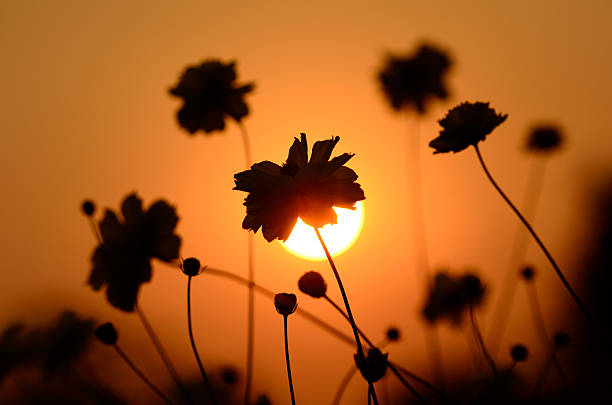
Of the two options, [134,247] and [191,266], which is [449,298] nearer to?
[134,247]

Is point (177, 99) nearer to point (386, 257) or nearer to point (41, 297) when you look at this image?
point (41, 297)

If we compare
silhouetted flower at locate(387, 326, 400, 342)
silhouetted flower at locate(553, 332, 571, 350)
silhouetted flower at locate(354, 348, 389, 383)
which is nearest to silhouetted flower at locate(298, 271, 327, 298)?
silhouetted flower at locate(354, 348, 389, 383)

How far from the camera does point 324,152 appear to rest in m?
1.19

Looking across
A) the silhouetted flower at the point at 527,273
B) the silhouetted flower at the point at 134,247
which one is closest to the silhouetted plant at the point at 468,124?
the silhouetted flower at the point at 527,273

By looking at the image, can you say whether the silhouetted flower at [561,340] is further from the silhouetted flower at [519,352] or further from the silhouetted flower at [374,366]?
the silhouetted flower at [374,366]

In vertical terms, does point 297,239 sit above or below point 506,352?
above

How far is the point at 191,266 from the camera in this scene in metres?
1.12

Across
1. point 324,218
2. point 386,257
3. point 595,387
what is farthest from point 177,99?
point 595,387

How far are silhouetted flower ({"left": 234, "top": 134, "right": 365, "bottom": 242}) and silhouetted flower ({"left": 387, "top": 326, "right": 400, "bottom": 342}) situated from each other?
1.51ft

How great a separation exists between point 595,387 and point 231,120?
149 cm

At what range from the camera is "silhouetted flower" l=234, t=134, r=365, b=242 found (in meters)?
1.16

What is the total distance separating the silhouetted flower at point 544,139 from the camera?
7.55 feet

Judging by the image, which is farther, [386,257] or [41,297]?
[386,257]

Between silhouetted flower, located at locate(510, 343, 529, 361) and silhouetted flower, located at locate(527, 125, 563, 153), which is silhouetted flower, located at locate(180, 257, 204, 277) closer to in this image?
silhouetted flower, located at locate(510, 343, 529, 361)
